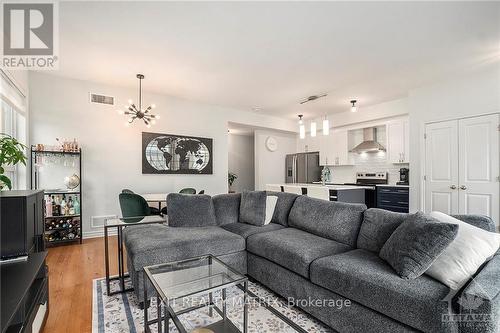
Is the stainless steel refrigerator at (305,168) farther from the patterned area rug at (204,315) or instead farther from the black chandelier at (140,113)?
the patterned area rug at (204,315)

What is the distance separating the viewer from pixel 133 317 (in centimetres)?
194

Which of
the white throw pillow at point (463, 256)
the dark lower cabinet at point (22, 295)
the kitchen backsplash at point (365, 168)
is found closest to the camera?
the dark lower cabinet at point (22, 295)

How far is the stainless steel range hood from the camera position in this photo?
18.8ft

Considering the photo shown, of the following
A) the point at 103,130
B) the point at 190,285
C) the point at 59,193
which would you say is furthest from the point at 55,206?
the point at 190,285

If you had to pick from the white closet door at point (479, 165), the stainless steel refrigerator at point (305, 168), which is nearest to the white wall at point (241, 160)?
the stainless steel refrigerator at point (305, 168)

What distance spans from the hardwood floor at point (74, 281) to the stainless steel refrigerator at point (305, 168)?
4.96 metres

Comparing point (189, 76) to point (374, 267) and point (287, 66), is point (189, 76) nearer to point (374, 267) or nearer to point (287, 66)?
point (287, 66)

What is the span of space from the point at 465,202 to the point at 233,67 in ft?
14.0

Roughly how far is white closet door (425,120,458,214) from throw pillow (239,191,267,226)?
332cm

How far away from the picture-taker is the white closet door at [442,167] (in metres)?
4.17

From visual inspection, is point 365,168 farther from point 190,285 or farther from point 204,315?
point 190,285

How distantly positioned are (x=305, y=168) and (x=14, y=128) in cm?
615

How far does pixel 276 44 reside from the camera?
3.04 metres

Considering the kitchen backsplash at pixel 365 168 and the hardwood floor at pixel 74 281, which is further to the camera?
the kitchen backsplash at pixel 365 168
